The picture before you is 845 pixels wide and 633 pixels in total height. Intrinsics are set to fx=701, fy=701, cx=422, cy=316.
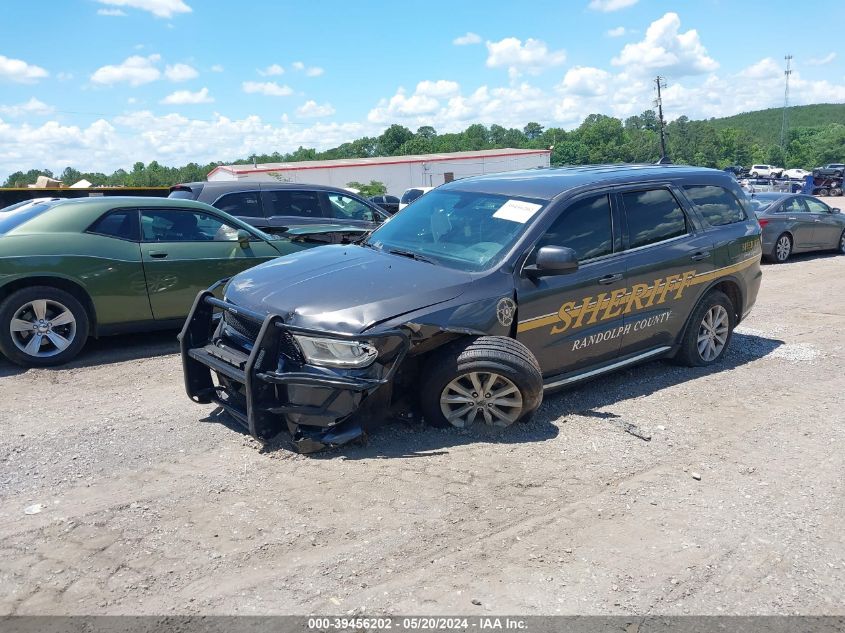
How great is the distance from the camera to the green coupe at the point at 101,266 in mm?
6418

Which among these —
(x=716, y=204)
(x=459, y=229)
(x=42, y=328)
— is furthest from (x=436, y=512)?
(x=42, y=328)

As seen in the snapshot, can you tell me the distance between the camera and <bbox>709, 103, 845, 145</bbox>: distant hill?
565 ft

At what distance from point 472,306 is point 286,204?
677 cm

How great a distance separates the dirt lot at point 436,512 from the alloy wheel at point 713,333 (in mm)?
829

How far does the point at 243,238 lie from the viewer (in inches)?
298

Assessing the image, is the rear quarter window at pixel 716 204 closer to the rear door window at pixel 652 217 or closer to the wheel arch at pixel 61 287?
the rear door window at pixel 652 217

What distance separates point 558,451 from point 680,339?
2331 mm

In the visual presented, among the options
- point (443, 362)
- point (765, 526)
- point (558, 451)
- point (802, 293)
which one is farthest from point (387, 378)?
point (802, 293)

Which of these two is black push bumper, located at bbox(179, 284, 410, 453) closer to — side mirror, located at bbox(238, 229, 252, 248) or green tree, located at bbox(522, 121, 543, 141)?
side mirror, located at bbox(238, 229, 252, 248)

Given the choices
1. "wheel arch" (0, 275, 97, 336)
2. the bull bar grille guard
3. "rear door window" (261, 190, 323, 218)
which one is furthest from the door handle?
"rear door window" (261, 190, 323, 218)

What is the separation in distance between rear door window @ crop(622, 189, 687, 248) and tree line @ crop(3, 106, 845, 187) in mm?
79967

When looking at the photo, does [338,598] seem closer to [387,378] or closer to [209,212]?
[387,378]

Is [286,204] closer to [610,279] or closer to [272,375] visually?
[610,279]

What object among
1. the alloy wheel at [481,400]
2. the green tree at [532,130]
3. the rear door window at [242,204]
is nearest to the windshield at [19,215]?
the rear door window at [242,204]
